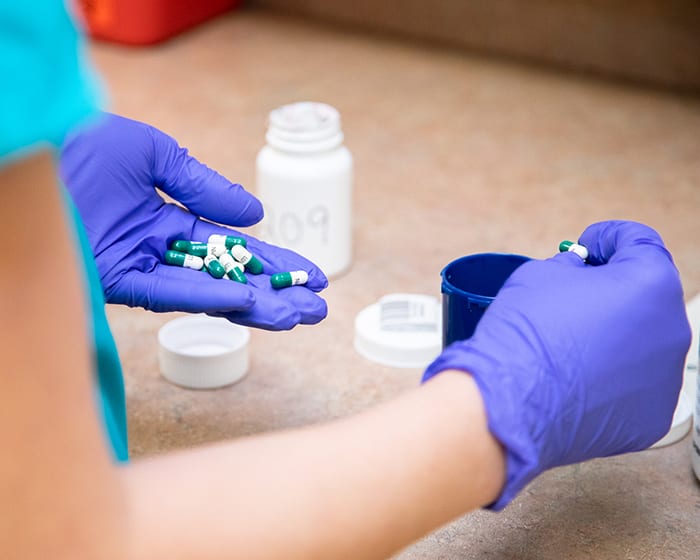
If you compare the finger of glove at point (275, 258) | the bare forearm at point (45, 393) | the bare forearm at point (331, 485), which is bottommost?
the finger of glove at point (275, 258)

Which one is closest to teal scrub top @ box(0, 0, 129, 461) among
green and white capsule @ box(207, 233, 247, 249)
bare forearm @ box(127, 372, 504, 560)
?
bare forearm @ box(127, 372, 504, 560)

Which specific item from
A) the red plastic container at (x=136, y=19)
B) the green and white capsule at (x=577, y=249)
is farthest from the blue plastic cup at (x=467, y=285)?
the red plastic container at (x=136, y=19)

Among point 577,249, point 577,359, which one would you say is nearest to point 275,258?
point 577,249

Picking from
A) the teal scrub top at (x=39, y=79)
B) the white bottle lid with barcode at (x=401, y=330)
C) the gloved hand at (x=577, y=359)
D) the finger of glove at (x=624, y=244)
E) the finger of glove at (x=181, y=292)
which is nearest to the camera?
the teal scrub top at (x=39, y=79)

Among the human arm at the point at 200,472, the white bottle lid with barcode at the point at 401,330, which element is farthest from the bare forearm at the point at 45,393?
the white bottle lid with barcode at the point at 401,330

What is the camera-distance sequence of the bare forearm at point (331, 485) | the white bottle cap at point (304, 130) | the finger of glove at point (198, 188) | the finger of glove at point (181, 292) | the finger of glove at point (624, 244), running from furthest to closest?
1. the white bottle cap at point (304, 130)
2. the finger of glove at point (198, 188)
3. the finger of glove at point (181, 292)
4. the finger of glove at point (624, 244)
5. the bare forearm at point (331, 485)

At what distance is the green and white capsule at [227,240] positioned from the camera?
1.07 meters

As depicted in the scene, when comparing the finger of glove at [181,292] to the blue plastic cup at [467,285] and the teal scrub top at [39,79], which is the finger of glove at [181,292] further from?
the teal scrub top at [39,79]

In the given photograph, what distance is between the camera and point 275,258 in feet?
3.59

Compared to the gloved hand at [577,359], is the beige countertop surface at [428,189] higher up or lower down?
lower down

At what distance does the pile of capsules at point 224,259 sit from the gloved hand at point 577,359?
0.98ft

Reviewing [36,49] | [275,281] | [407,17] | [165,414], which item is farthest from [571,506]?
[407,17]

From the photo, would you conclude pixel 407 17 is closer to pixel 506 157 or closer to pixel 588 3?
pixel 588 3

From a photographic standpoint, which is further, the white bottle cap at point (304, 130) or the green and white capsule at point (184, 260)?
the white bottle cap at point (304, 130)
